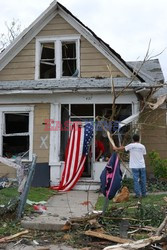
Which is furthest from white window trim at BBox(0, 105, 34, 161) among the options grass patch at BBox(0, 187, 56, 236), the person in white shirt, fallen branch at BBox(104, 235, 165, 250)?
fallen branch at BBox(104, 235, 165, 250)

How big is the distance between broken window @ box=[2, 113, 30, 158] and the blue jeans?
4537 mm

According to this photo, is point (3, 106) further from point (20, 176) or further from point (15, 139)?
point (20, 176)

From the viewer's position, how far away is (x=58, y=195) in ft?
32.2

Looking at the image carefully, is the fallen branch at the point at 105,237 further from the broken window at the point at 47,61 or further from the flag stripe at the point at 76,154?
the broken window at the point at 47,61

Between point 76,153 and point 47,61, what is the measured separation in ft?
12.8

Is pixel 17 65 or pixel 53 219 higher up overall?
pixel 17 65

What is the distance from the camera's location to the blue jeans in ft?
28.9

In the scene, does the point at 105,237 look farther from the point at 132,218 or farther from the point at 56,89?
the point at 56,89

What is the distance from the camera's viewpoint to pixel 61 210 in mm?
7578

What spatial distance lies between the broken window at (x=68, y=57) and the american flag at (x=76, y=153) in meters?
2.68

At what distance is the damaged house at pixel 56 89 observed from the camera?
1129 cm

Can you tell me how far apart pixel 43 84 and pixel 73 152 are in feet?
8.94

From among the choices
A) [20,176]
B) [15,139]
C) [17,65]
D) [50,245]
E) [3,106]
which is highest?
[17,65]

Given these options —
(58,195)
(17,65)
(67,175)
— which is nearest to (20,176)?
(58,195)
